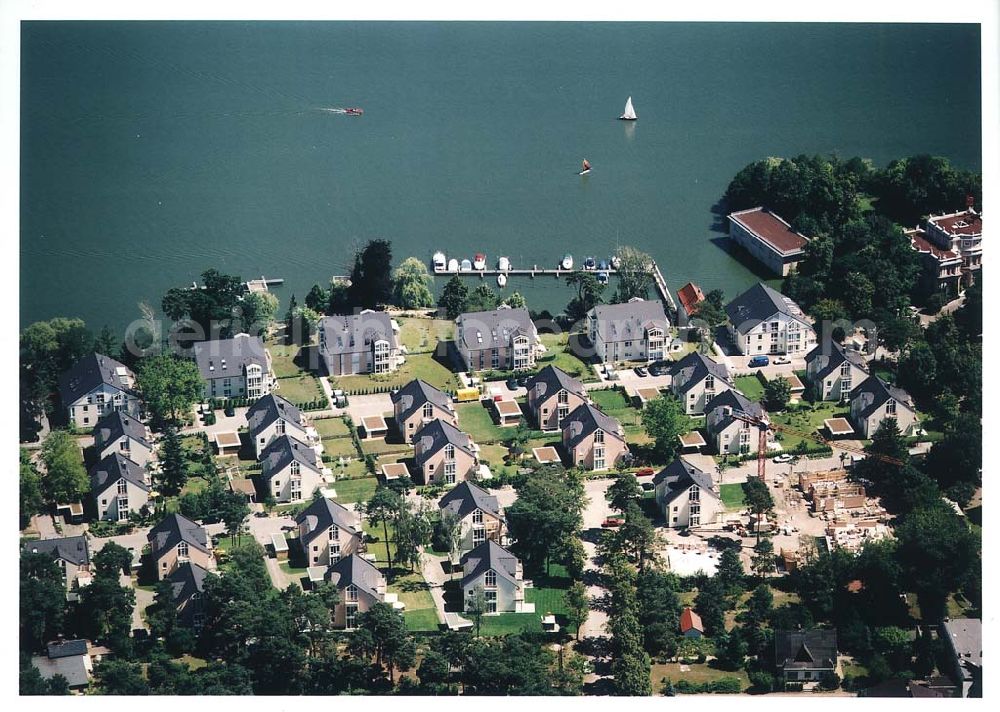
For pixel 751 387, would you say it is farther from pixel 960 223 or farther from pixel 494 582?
pixel 494 582

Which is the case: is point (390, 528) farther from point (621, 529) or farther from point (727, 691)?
point (727, 691)

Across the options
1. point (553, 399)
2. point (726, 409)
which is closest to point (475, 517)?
point (553, 399)

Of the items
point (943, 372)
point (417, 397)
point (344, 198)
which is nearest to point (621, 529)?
point (417, 397)

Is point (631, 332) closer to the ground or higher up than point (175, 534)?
higher up

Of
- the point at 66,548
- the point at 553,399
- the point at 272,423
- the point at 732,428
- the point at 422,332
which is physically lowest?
the point at 66,548

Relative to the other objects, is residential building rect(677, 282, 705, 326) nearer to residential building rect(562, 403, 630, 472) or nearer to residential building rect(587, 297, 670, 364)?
residential building rect(587, 297, 670, 364)

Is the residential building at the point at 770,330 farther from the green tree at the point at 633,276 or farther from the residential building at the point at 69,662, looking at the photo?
the residential building at the point at 69,662

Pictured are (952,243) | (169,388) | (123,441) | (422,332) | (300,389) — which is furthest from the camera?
(952,243)

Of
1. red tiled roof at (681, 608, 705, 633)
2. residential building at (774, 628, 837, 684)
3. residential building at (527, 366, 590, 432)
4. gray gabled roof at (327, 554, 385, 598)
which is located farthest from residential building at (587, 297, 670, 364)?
residential building at (774, 628, 837, 684)
